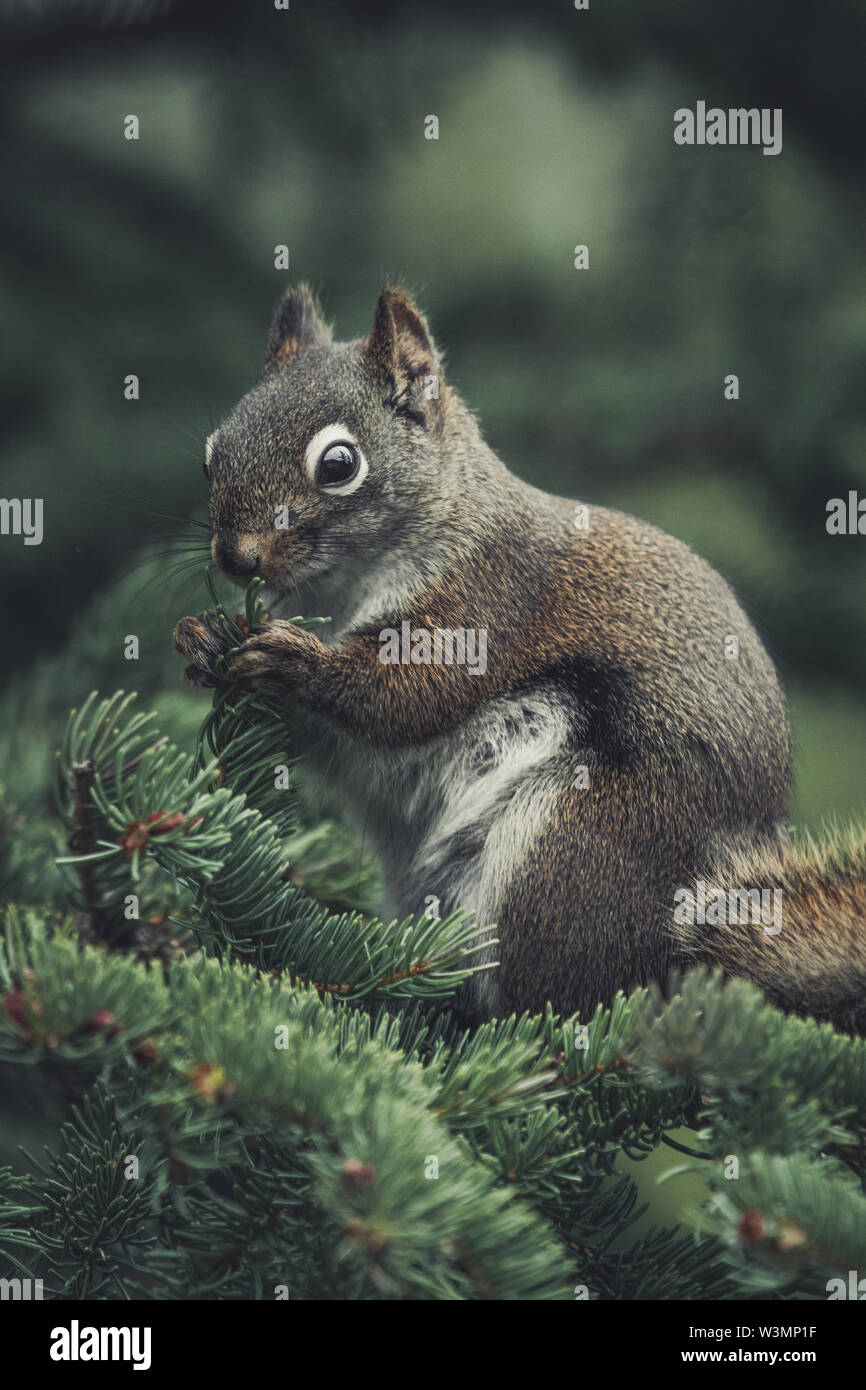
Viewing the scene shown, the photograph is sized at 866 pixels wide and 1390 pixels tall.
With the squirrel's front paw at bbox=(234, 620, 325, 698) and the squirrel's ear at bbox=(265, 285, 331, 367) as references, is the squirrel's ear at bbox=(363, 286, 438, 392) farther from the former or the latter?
the squirrel's front paw at bbox=(234, 620, 325, 698)

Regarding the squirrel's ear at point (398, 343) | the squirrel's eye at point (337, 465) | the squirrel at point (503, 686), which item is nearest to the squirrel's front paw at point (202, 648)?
the squirrel at point (503, 686)

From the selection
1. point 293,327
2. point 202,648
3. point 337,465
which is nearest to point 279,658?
point 202,648

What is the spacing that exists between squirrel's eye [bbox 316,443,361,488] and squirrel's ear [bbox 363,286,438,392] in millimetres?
130

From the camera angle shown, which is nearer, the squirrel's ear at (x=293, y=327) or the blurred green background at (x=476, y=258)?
the squirrel's ear at (x=293, y=327)

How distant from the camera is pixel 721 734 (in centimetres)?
118

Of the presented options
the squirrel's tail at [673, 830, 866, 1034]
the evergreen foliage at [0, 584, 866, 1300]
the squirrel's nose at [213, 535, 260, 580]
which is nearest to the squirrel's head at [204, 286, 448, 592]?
the squirrel's nose at [213, 535, 260, 580]

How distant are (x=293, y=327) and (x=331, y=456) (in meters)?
0.33

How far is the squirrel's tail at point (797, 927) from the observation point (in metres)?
0.96

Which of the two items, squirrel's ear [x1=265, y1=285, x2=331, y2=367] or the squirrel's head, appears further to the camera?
squirrel's ear [x1=265, y1=285, x2=331, y2=367]

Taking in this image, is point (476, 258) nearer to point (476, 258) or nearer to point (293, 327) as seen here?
point (476, 258)

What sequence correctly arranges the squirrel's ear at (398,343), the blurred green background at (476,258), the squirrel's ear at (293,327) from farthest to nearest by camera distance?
the blurred green background at (476,258) → the squirrel's ear at (293,327) → the squirrel's ear at (398,343)

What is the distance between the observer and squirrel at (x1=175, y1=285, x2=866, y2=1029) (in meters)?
1.13

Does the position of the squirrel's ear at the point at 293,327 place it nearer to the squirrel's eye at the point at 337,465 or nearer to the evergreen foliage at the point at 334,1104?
the squirrel's eye at the point at 337,465

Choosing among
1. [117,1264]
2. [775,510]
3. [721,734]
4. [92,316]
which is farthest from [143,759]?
[775,510]
